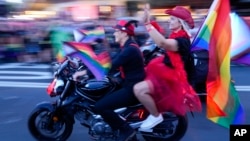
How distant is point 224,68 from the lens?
16.3ft

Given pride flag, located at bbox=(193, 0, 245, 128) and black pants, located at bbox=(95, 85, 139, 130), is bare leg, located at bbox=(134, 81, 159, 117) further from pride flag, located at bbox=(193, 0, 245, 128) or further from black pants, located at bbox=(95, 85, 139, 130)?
pride flag, located at bbox=(193, 0, 245, 128)

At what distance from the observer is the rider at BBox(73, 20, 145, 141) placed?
202 inches

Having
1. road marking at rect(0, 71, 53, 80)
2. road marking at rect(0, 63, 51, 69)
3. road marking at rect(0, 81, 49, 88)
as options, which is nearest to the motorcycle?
road marking at rect(0, 81, 49, 88)

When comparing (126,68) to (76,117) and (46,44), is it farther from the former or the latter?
(46,44)

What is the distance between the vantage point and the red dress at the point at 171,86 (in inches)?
196

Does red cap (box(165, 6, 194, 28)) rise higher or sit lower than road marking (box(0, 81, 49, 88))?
higher

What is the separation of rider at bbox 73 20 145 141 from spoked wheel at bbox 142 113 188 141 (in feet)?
0.97

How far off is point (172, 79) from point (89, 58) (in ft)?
3.19

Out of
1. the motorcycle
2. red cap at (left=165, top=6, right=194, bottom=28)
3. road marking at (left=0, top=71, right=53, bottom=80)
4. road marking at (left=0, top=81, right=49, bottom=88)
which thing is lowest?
road marking at (left=0, top=71, right=53, bottom=80)

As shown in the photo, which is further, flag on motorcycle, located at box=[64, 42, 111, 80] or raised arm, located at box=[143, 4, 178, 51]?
flag on motorcycle, located at box=[64, 42, 111, 80]

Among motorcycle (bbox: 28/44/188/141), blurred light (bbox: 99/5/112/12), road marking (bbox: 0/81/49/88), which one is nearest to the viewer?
motorcycle (bbox: 28/44/188/141)

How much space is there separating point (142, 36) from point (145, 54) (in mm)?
5198

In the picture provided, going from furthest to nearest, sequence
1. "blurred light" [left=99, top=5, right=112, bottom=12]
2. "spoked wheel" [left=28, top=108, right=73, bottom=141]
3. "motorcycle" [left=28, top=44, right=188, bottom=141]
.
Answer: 1. "blurred light" [left=99, top=5, right=112, bottom=12]
2. "spoked wheel" [left=28, top=108, right=73, bottom=141]
3. "motorcycle" [left=28, top=44, right=188, bottom=141]

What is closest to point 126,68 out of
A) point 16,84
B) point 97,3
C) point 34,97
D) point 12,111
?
point 12,111
